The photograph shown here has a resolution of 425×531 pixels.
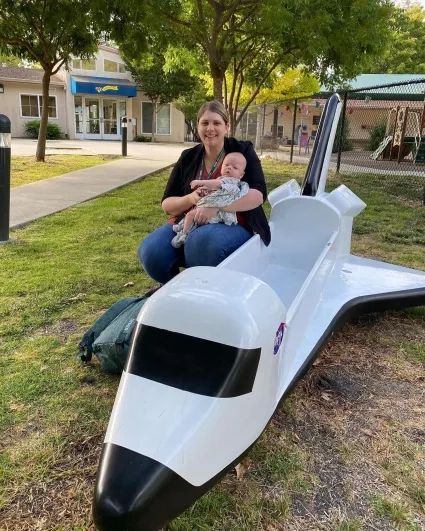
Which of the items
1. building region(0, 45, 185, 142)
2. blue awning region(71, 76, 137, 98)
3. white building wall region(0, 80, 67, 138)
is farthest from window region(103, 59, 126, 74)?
white building wall region(0, 80, 67, 138)

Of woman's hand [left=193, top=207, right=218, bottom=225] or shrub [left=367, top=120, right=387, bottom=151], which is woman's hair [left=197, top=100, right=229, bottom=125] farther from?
shrub [left=367, top=120, right=387, bottom=151]

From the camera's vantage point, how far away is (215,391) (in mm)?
1499

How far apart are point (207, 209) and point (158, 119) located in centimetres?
3139

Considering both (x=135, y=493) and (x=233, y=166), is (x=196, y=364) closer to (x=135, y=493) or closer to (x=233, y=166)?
(x=135, y=493)

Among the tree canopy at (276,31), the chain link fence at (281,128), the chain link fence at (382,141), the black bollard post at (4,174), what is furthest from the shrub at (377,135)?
the black bollard post at (4,174)

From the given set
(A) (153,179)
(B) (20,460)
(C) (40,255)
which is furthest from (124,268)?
(A) (153,179)

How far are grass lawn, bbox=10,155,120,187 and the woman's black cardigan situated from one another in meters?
6.86

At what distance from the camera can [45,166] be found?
12148 millimetres

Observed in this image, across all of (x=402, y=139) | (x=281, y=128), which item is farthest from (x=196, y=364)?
(x=281, y=128)

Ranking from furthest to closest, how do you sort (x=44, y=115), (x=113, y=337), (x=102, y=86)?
(x=102, y=86)
(x=44, y=115)
(x=113, y=337)

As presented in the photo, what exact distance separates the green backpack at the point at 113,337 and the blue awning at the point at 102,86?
1122 inches

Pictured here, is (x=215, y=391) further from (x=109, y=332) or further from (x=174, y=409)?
(x=109, y=332)

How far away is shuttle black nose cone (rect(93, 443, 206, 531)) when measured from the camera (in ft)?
4.30

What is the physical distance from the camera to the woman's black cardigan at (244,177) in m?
2.90
